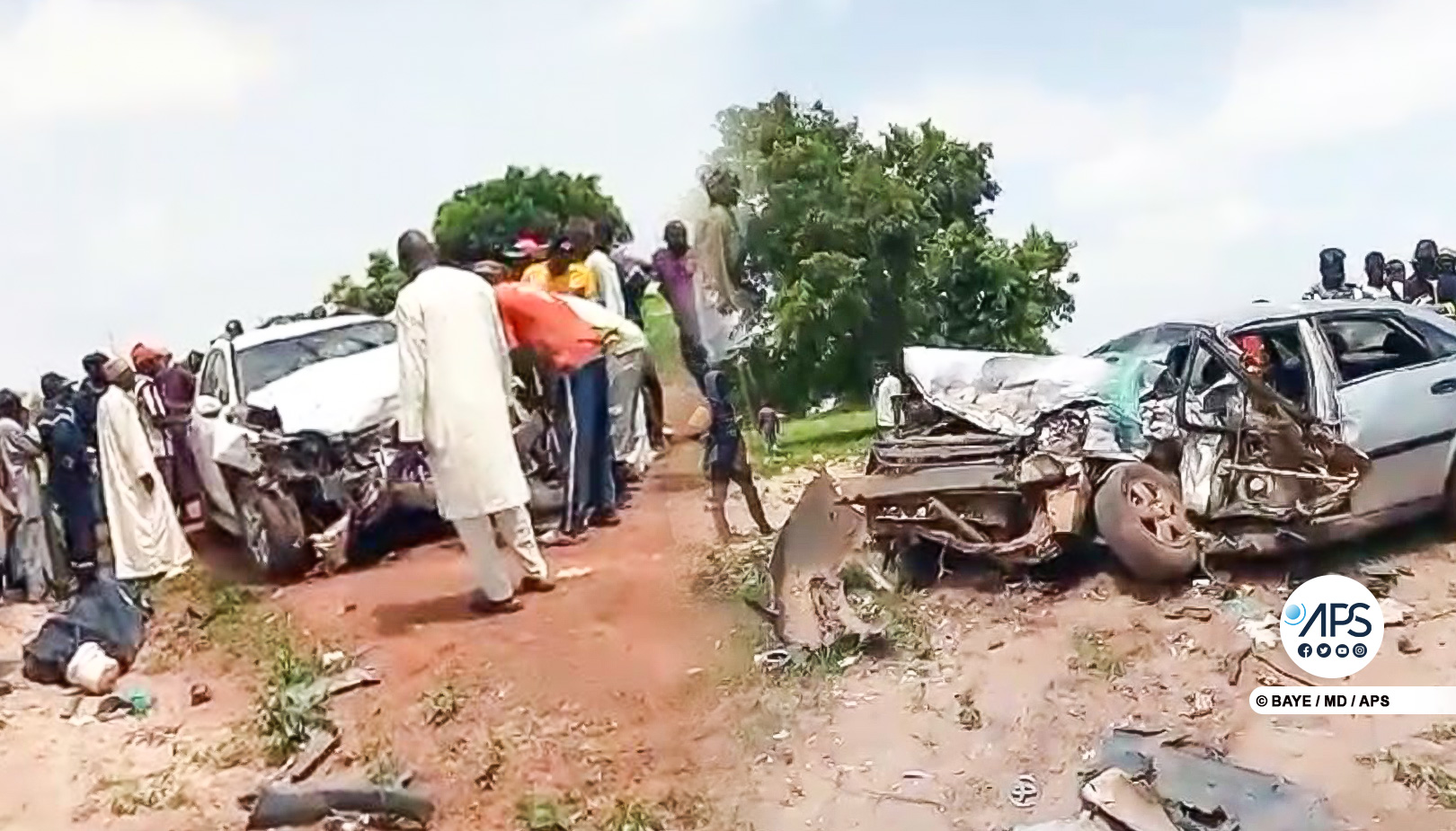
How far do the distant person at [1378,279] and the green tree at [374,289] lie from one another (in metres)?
4.01

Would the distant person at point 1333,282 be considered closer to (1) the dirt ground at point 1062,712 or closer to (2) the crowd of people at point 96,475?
(1) the dirt ground at point 1062,712

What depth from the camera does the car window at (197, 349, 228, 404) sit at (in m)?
8.30

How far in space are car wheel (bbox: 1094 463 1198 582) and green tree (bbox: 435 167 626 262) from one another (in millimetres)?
2503

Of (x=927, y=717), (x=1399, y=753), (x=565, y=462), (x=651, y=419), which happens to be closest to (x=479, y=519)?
(x=565, y=462)

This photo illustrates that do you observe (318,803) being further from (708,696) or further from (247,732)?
(708,696)

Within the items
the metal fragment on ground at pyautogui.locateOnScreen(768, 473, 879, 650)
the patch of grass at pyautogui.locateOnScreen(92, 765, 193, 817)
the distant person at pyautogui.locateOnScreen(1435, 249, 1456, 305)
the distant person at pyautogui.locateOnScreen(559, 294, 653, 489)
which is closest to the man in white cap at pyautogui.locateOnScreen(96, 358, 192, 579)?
the patch of grass at pyautogui.locateOnScreen(92, 765, 193, 817)

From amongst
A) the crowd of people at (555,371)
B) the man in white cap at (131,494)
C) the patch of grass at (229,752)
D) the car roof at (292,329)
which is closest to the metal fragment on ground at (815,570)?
the crowd of people at (555,371)

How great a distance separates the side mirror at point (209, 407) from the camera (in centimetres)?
825

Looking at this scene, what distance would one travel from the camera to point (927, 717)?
5.79 metres

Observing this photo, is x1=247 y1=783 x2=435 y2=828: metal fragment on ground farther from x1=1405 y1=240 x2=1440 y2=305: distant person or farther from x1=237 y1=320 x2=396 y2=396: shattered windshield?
x1=1405 y1=240 x2=1440 y2=305: distant person

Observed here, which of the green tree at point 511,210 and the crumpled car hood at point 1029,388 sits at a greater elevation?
the green tree at point 511,210

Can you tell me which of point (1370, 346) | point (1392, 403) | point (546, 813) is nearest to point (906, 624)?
point (546, 813)

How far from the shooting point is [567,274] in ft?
24.8

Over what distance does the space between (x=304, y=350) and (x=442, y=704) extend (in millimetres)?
2909
